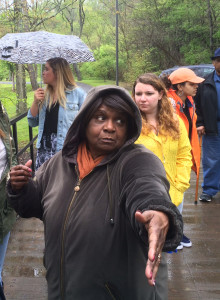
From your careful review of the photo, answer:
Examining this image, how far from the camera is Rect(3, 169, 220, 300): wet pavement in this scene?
343 cm

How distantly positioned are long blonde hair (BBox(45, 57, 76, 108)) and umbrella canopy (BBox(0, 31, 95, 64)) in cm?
32

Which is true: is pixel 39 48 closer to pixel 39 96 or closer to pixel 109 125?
pixel 39 96

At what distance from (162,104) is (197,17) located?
1798cm

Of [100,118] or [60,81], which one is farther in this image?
[60,81]

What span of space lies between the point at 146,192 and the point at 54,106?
2890mm

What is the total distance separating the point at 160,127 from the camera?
316 cm

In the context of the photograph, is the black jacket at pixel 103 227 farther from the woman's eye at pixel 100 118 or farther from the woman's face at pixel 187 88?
the woman's face at pixel 187 88

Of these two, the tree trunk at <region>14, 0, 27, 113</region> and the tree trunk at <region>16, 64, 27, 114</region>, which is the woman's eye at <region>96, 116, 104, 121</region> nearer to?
the tree trunk at <region>14, 0, 27, 113</region>

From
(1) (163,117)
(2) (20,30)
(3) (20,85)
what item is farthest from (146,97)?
(3) (20,85)

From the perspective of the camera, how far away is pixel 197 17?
64.6 feet

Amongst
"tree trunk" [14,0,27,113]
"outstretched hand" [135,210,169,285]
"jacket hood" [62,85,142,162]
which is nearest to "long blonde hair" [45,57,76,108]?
"jacket hood" [62,85,142,162]

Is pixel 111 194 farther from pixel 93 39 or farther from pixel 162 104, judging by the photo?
pixel 93 39

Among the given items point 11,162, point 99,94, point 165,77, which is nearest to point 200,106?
point 165,77

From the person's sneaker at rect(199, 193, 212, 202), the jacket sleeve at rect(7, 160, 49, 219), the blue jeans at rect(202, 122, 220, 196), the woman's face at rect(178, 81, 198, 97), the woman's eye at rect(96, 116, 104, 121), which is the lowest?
the person's sneaker at rect(199, 193, 212, 202)
